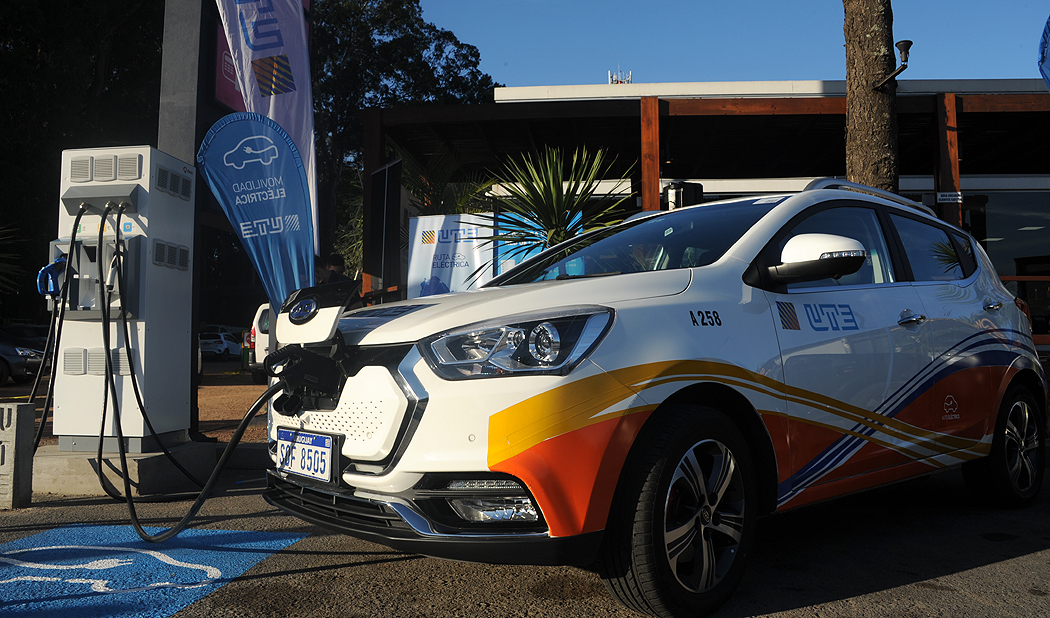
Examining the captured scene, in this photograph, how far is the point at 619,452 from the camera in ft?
7.44

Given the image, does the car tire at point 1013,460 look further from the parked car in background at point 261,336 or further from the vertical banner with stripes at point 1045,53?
the vertical banner with stripes at point 1045,53

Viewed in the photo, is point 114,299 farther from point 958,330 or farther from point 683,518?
point 958,330

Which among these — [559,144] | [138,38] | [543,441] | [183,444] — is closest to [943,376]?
[543,441]

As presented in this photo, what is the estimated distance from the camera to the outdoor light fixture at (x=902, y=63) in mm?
7290

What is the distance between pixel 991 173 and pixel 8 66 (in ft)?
86.5

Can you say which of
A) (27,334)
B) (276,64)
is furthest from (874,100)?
(27,334)

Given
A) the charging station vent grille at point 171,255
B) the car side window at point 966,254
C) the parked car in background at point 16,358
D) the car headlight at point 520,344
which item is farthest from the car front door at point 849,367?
the parked car in background at point 16,358

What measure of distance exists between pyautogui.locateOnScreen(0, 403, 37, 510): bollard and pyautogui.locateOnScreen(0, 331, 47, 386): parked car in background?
11.3 metres

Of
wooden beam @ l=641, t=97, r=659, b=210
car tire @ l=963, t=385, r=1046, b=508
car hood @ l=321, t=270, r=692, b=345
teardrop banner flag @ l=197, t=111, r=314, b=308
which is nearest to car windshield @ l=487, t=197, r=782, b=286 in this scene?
car hood @ l=321, t=270, r=692, b=345

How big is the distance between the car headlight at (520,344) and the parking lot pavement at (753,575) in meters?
0.91

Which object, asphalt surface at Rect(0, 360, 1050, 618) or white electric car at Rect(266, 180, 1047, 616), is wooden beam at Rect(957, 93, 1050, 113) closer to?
asphalt surface at Rect(0, 360, 1050, 618)

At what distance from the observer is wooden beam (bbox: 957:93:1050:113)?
453 inches

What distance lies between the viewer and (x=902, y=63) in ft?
24.2

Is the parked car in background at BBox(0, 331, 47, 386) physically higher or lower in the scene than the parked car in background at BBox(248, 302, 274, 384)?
lower
